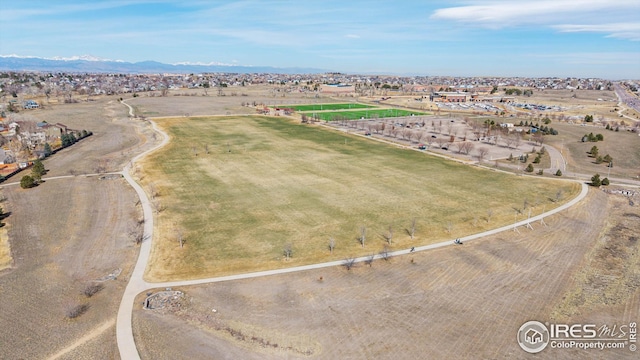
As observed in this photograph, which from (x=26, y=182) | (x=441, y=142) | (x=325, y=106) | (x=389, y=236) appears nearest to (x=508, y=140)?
(x=441, y=142)

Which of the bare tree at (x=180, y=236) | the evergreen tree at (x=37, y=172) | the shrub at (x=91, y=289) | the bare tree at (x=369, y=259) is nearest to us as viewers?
the shrub at (x=91, y=289)

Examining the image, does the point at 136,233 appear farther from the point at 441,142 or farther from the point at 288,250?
the point at 441,142

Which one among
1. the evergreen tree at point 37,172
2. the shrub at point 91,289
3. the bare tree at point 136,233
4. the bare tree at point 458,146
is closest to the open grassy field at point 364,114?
the bare tree at point 458,146

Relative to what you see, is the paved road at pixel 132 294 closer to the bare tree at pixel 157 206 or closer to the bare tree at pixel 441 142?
the bare tree at pixel 157 206

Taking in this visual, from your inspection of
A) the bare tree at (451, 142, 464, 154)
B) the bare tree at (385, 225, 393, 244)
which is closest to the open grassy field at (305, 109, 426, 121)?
the bare tree at (451, 142, 464, 154)

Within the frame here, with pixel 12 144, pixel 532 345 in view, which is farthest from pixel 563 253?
pixel 12 144

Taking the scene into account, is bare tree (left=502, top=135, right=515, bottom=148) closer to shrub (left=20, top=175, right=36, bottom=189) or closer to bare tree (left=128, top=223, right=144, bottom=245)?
bare tree (left=128, top=223, right=144, bottom=245)
